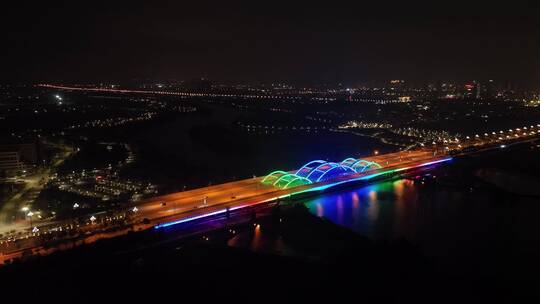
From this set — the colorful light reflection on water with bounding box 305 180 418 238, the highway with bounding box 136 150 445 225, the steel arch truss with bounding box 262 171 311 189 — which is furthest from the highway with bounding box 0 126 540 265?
the colorful light reflection on water with bounding box 305 180 418 238

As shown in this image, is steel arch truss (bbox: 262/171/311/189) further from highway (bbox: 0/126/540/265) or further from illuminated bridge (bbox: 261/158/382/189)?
highway (bbox: 0/126/540/265)

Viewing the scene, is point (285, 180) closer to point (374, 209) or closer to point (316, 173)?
point (316, 173)

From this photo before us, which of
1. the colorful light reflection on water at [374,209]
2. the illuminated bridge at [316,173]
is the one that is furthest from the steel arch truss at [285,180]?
the colorful light reflection on water at [374,209]

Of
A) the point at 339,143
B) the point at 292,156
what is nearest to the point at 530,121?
the point at 339,143

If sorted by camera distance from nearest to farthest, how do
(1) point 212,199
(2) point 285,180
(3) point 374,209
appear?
(1) point 212,199
(3) point 374,209
(2) point 285,180

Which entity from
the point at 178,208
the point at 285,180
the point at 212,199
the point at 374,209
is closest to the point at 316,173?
the point at 285,180

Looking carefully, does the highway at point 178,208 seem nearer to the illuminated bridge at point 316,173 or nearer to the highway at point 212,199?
the highway at point 212,199
